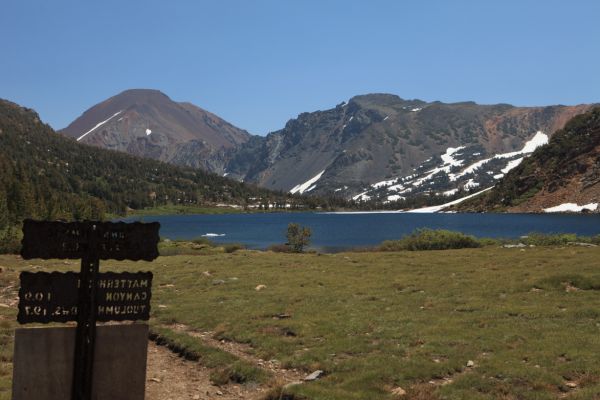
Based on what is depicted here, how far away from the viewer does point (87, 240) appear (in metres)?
9.44

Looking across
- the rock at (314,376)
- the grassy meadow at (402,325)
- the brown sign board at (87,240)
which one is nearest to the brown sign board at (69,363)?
the brown sign board at (87,240)

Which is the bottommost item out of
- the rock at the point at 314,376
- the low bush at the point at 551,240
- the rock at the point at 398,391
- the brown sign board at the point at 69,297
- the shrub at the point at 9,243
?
the shrub at the point at 9,243

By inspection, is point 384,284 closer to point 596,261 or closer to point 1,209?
point 596,261

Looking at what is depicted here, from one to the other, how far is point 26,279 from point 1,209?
329 feet

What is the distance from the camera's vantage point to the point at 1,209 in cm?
9450

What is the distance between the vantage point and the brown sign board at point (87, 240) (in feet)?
30.0

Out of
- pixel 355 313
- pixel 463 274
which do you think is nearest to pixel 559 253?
pixel 463 274

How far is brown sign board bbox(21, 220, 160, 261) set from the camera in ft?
30.0

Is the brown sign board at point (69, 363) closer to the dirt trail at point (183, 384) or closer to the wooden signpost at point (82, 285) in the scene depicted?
the wooden signpost at point (82, 285)

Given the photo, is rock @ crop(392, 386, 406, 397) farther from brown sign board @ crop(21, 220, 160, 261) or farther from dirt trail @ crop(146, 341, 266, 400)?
brown sign board @ crop(21, 220, 160, 261)

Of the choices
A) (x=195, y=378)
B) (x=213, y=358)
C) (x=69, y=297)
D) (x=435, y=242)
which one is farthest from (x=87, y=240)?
(x=435, y=242)

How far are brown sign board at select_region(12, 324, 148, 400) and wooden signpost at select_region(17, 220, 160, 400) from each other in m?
0.15

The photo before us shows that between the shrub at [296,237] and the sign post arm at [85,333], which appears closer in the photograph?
the sign post arm at [85,333]

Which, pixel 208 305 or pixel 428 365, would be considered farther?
pixel 208 305
